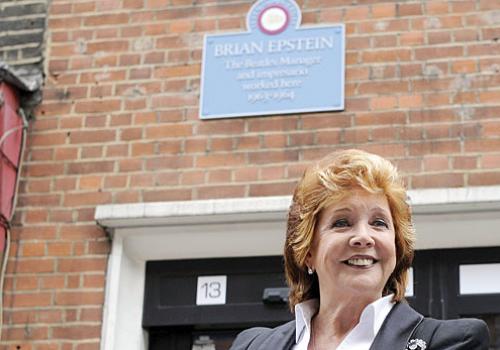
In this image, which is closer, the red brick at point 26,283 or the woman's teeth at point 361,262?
the woman's teeth at point 361,262

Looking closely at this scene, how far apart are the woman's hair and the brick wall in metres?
1.92

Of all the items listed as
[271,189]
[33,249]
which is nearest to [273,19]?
[271,189]

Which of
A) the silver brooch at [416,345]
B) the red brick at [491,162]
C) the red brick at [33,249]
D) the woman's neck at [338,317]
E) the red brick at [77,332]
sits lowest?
the silver brooch at [416,345]

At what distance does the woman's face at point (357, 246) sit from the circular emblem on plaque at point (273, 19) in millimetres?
2455

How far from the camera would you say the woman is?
2.73 meters

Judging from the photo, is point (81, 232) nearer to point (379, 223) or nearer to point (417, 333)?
point (379, 223)

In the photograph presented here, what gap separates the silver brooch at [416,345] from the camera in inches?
101

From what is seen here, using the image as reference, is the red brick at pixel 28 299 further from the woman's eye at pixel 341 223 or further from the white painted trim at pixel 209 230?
the woman's eye at pixel 341 223

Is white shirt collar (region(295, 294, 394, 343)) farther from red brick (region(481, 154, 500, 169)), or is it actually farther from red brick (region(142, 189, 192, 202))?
red brick (region(142, 189, 192, 202))

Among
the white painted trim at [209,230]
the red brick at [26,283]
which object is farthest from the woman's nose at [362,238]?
the red brick at [26,283]

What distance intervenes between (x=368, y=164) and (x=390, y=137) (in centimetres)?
209

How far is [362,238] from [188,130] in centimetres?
248

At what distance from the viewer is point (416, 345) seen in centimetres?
258

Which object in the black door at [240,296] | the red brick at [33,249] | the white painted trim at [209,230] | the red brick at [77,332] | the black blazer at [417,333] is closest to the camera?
the black blazer at [417,333]
